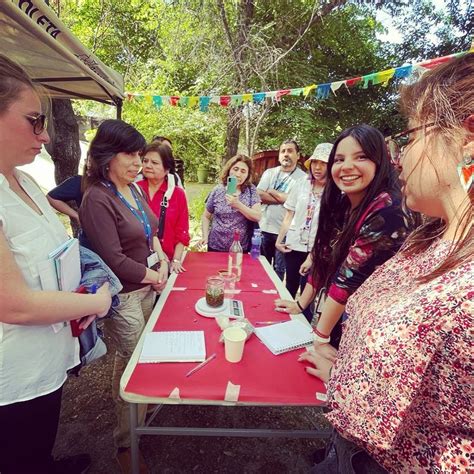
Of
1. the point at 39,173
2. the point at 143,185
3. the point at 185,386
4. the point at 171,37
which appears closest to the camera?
the point at 185,386

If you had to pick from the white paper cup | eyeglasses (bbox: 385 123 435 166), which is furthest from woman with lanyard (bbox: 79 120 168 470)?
eyeglasses (bbox: 385 123 435 166)

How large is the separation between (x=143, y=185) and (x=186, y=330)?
5.46ft

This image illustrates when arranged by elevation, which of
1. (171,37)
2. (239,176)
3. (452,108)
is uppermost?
(171,37)

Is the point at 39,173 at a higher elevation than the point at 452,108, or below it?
below

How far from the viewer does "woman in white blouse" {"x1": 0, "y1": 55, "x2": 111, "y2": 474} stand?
0.93 m

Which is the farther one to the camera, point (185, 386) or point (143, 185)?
point (143, 185)

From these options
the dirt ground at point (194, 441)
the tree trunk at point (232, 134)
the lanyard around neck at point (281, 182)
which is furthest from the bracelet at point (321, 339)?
the tree trunk at point (232, 134)

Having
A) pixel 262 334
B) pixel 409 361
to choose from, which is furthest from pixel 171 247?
pixel 409 361

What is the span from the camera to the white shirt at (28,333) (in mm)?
951

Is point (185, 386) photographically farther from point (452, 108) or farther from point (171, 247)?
point (171, 247)

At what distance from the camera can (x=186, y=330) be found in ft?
5.04

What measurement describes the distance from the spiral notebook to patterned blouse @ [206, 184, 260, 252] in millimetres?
1632

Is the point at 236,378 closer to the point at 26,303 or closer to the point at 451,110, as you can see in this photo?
the point at 26,303

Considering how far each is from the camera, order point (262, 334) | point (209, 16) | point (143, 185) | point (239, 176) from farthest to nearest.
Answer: point (209, 16), point (239, 176), point (143, 185), point (262, 334)
